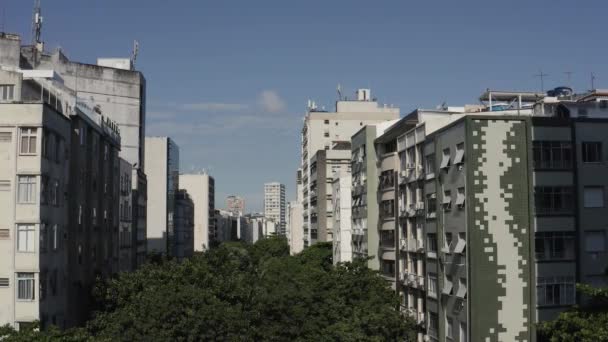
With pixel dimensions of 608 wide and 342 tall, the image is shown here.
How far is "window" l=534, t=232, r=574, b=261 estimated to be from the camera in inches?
1535

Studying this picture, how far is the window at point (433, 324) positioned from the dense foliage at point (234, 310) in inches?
58.4

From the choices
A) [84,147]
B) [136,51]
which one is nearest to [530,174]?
[84,147]

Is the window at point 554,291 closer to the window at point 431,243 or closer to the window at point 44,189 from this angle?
the window at point 431,243

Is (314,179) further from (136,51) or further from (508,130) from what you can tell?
(508,130)

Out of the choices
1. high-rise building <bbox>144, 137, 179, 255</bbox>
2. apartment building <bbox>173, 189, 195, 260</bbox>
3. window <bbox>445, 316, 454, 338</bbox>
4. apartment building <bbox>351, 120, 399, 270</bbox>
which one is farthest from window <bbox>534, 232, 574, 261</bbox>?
apartment building <bbox>173, 189, 195, 260</bbox>

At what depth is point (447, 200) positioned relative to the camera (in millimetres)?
42406

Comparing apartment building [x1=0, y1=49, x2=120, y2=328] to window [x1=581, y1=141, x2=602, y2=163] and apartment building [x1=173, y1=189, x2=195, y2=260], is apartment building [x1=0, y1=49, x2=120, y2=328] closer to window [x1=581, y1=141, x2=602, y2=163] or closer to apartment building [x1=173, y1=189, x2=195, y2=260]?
window [x1=581, y1=141, x2=602, y2=163]

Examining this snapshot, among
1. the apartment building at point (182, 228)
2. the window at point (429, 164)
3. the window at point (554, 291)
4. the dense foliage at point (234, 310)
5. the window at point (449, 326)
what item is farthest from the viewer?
the apartment building at point (182, 228)

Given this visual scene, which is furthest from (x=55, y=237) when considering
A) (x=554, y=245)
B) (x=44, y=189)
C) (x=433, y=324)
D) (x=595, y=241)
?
(x=595, y=241)

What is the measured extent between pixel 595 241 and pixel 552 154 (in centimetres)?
546

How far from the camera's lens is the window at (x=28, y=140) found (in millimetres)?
36000

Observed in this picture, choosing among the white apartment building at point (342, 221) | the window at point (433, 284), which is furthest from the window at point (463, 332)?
the white apartment building at point (342, 221)

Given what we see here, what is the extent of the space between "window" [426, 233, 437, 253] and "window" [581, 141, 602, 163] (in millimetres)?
10612

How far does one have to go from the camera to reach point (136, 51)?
95.6 m
